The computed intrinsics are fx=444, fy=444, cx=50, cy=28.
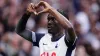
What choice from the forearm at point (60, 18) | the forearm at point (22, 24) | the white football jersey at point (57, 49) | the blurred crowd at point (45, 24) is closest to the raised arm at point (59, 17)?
the forearm at point (60, 18)

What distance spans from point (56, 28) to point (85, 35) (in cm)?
473

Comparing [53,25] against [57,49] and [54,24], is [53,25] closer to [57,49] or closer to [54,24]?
[54,24]

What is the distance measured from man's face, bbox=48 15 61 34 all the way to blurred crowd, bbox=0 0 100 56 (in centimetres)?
372

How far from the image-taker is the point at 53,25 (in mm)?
5883

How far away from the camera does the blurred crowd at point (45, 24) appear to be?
10.1 m

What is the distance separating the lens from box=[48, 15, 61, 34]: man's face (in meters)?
5.87

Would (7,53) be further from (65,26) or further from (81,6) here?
(65,26)

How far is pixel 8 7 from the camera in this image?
12055 mm

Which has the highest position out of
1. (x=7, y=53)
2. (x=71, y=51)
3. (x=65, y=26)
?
(x=65, y=26)

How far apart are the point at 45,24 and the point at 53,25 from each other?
5.09m

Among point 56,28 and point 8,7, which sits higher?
point 56,28

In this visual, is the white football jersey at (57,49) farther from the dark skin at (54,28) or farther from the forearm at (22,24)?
the forearm at (22,24)

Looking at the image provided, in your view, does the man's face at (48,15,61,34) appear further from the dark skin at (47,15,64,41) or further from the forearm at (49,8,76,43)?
the forearm at (49,8,76,43)

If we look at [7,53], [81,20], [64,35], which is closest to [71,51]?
[64,35]
